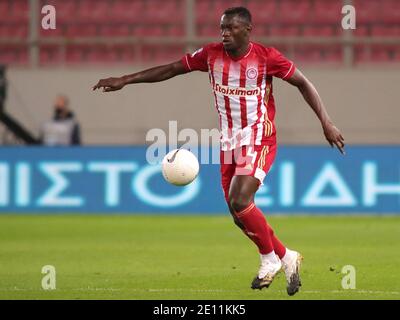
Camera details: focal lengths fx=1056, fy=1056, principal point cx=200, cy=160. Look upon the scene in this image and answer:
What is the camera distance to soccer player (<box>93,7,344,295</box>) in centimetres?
782

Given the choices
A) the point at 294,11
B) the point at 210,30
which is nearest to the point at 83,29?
the point at 210,30

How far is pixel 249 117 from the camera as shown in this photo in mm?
7996

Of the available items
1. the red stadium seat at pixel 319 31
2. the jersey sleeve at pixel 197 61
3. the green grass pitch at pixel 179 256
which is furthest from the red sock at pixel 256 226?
the red stadium seat at pixel 319 31

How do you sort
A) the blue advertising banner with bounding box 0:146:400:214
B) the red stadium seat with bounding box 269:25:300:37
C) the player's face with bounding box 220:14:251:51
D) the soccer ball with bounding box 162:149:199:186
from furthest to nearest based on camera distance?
the red stadium seat with bounding box 269:25:300:37 < the blue advertising banner with bounding box 0:146:400:214 < the soccer ball with bounding box 162:149:199:186 < the player's face with bounding box 220:14:251:51

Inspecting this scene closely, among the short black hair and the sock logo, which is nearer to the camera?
the short black hair

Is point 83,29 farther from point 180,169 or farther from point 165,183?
point 180,169

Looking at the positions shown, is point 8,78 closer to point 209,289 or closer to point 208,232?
point 208,232

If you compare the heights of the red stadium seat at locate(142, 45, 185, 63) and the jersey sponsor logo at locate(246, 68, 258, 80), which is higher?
the red stadium seat at locate(142, 45, 185, 63)

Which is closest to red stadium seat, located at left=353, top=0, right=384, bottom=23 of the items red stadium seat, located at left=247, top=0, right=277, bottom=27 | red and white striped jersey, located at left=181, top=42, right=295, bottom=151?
red stadium seat, located at left=247, top=0, right=277, bottom=27

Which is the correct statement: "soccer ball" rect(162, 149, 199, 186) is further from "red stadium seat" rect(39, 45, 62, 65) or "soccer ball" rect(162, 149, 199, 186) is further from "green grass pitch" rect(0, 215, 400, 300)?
"red stadium seat" rect(39, 45, 62, 65)

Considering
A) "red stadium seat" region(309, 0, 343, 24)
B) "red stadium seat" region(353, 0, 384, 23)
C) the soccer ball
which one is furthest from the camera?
"red stadium seat" region(309, 0, 343, 24)

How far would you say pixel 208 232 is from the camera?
1368 cm

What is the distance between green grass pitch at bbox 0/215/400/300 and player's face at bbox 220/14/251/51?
1.85 metres
